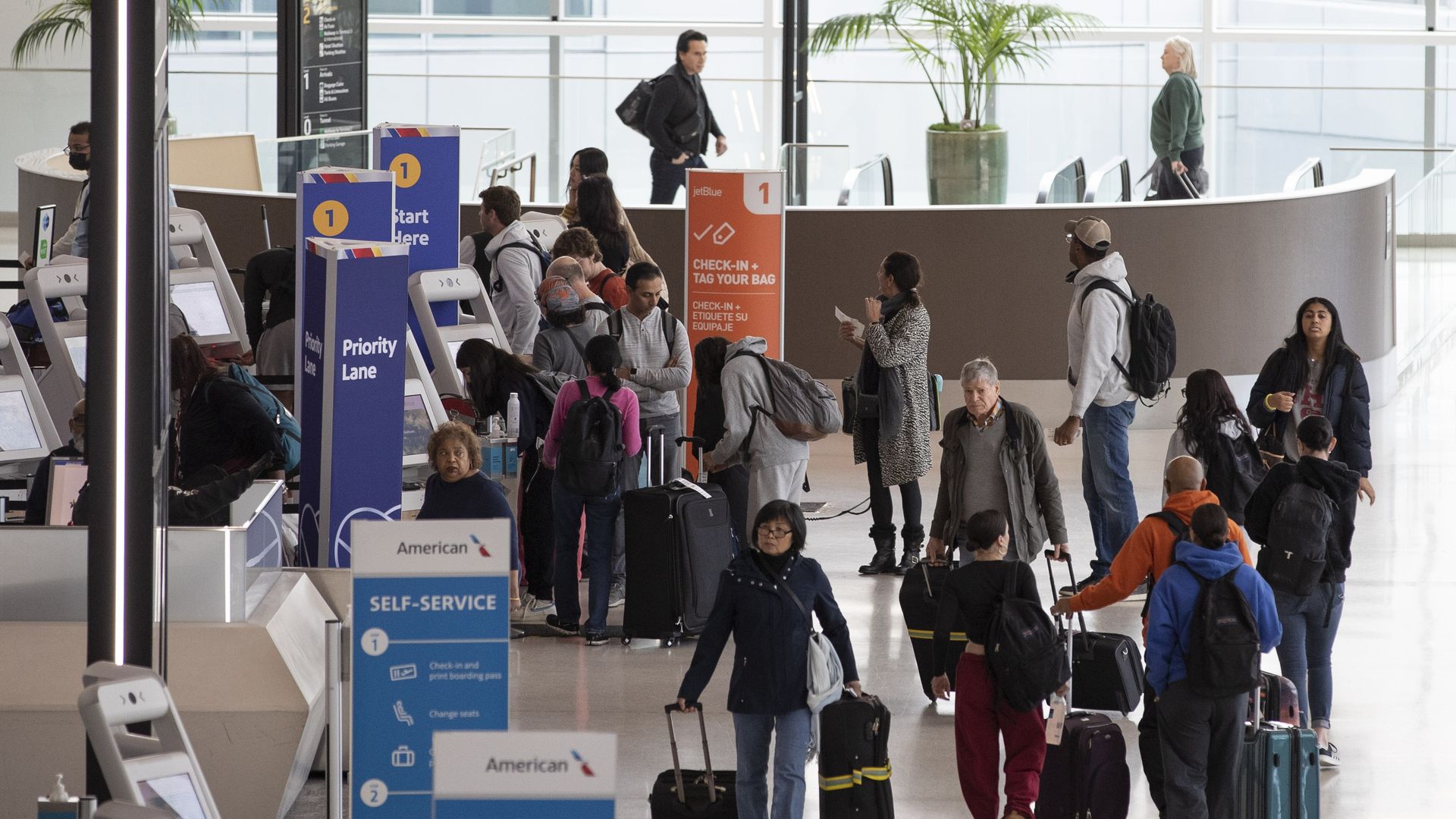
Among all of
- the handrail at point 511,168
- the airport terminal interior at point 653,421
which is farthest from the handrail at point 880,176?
the handrail at point 511,168

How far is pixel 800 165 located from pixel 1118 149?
165 inches

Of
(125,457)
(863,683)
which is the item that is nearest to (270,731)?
(125,457)

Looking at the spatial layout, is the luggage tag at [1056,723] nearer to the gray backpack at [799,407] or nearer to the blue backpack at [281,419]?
the gray backpack at [799,407]

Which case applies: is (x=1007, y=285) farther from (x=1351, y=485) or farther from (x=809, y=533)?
(x=1351, y=485)

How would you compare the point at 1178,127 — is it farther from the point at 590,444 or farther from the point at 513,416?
the point at 590,444

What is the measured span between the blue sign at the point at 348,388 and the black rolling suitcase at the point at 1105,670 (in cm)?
246

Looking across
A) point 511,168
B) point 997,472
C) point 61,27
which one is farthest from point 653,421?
point 61,27

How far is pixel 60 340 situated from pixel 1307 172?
32.4ft

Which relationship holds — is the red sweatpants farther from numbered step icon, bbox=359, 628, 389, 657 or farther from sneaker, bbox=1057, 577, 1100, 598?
sneaker, bbox=1057, 577, 1100, 598

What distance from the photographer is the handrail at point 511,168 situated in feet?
47.8

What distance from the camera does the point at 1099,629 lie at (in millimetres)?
8438

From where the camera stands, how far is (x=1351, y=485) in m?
6.64

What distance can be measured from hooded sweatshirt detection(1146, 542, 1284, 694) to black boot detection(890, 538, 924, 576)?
11.4 ft

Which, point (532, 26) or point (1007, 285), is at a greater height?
point (532, 26)
